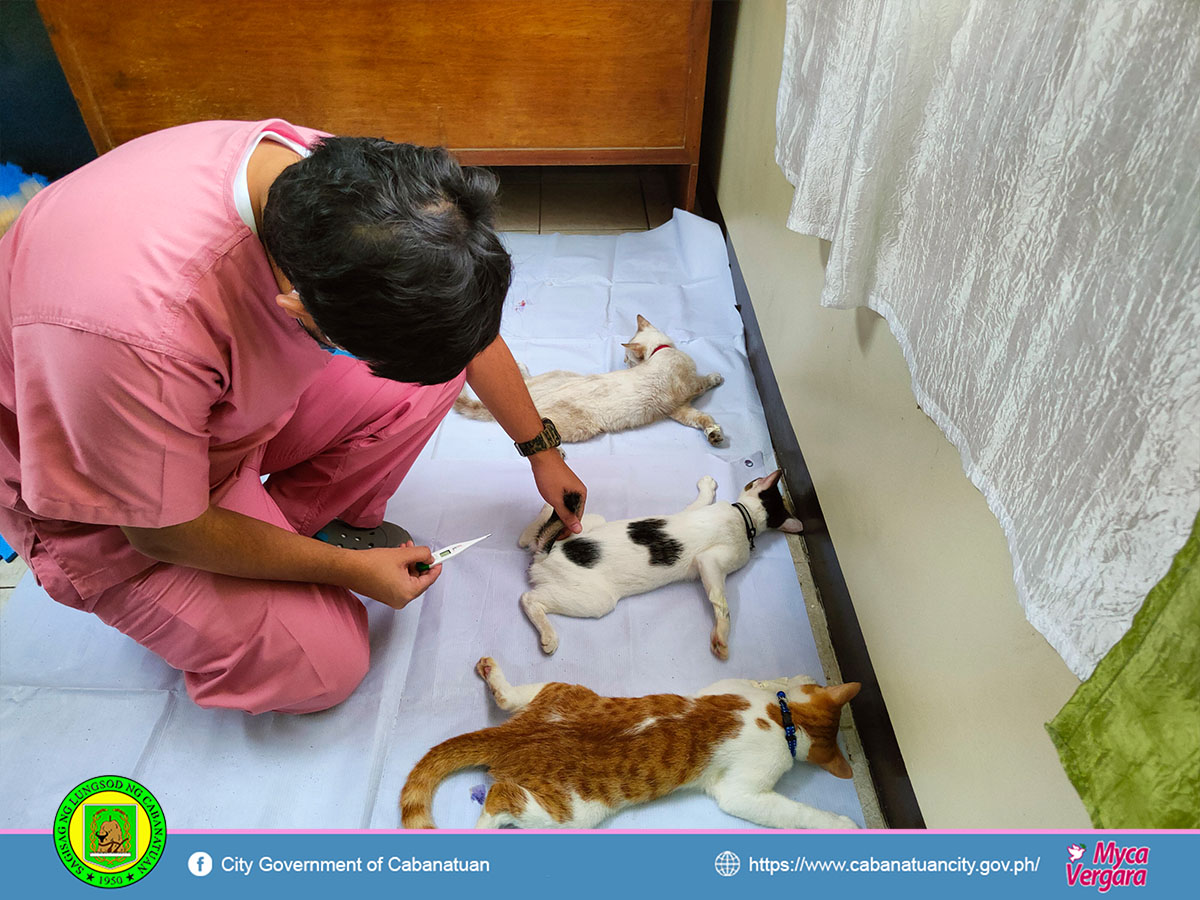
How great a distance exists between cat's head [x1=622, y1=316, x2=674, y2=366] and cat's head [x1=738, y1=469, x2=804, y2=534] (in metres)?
0.49

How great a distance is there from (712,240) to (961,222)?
57.6 inches

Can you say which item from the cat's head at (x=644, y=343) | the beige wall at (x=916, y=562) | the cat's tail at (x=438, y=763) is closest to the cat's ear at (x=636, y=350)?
the cat's head at (x=644, y=343)

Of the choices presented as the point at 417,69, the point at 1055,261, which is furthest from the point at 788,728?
the point at 417,69

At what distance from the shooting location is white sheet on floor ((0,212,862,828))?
113 centimetres

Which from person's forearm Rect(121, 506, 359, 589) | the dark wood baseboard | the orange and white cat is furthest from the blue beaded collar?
person's forearm Rect(121, 506, 359, 589)

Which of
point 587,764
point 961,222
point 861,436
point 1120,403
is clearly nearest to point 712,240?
point 861,436

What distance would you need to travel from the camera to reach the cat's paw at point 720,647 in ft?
4.23

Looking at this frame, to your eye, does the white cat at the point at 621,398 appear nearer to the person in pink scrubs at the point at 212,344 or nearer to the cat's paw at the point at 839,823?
the person in pink scrubs at the point at 212,344

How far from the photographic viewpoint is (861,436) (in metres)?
1.22

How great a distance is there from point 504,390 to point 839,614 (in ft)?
2.33

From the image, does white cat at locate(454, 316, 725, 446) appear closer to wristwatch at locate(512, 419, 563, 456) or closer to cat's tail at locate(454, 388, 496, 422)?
cat's tail at locate(454, 388, 496, 422)

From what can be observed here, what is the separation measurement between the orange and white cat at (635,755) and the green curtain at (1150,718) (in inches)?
22.3

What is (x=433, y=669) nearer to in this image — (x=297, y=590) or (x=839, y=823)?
(x=297, y=590)

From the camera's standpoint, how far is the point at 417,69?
2.04 meters
